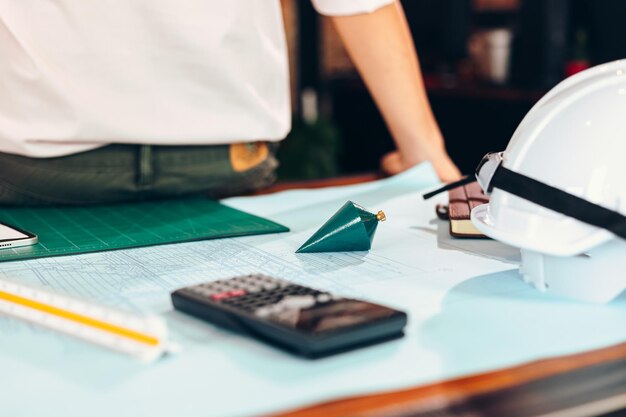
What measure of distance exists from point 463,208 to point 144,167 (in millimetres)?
490

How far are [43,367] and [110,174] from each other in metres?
0.66

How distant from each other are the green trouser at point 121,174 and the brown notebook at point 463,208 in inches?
15.0

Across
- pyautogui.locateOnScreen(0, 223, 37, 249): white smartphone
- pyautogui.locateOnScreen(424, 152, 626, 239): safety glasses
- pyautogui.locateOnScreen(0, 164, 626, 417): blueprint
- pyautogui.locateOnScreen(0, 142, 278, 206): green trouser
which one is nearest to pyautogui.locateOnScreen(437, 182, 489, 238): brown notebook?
pyautogui.locateOnScreen(0, 164, 626, 417): blueprint

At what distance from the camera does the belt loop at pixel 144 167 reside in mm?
1248

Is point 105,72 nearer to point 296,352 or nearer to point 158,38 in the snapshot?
point 158,38

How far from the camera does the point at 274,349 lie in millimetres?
631

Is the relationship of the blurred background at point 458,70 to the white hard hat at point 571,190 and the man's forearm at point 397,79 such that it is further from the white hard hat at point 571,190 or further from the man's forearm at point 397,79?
the white hard hat at point 571,190

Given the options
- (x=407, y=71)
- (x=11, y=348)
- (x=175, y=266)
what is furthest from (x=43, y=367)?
(x=407, y=71)

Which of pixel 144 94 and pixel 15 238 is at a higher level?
pixel 144 94

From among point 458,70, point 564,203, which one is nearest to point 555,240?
point 564,203

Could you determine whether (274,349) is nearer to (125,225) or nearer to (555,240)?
(555,240)

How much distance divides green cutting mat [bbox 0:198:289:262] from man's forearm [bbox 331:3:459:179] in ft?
1.24

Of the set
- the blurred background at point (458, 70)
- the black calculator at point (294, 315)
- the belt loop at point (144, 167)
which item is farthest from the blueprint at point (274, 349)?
the blurred background at point (458, 70)

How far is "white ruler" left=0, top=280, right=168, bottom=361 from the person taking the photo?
61cm
